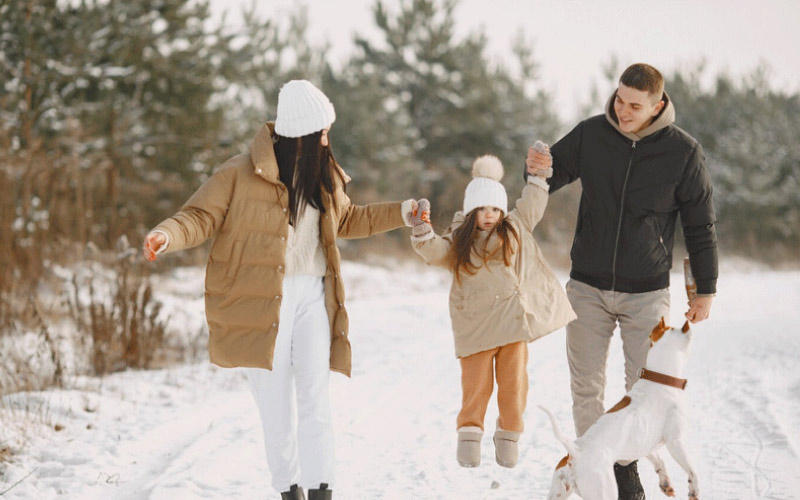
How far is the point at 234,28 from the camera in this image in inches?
555

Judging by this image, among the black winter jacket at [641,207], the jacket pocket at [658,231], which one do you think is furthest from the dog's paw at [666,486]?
the jacket pocket at [658,231]

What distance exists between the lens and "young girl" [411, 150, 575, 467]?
3820 millimetres

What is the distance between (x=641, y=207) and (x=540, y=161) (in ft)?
1.83

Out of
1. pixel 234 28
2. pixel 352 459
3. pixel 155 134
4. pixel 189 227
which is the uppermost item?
pixel 234 28

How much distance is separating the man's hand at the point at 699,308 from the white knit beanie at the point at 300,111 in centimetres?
204

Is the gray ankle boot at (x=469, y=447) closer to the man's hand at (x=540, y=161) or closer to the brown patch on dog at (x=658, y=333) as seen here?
the brown patch on dog at (x=658, y=333)

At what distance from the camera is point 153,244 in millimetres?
3029

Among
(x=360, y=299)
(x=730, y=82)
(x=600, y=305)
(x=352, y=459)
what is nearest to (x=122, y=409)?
(x=352, y=459)

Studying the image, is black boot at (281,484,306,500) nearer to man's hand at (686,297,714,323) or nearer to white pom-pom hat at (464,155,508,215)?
white pom-pom hat at (464,155,508,215)

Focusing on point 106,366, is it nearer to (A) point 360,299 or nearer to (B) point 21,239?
(B) point 21,239

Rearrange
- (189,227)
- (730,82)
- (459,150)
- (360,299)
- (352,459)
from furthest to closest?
1. (730,82)
2. (459,150)
3. (360,299)
4. (352,459)
5. (189,227)

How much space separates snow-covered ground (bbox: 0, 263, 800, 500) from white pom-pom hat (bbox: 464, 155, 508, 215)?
5.11 ft

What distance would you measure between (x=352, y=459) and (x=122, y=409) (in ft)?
7.13

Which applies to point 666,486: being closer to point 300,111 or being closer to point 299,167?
point 299,167
